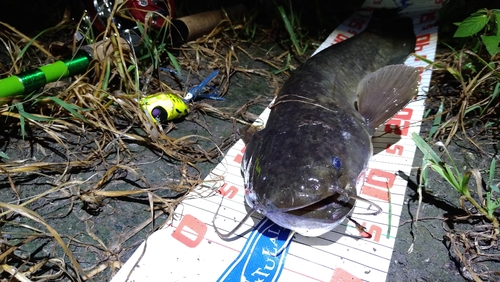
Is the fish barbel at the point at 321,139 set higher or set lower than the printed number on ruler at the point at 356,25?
higher

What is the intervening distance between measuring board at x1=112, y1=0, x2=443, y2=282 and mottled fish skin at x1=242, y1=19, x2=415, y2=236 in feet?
0.49

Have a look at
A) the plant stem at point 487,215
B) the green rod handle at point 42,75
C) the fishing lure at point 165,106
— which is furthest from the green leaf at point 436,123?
the green rod handle at point 42,75

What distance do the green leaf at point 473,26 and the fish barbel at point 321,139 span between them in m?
0.33

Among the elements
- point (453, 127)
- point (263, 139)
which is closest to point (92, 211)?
point (263, 139)

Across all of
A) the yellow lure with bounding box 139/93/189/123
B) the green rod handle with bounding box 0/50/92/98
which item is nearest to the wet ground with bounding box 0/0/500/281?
the yellow lure with bounding box 139/93/189/123

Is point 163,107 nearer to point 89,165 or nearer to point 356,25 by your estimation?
point 89,165

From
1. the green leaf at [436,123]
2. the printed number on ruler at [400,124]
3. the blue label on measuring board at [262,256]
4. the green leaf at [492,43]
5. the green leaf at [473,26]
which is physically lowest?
the printed number on ruler at [400,124]

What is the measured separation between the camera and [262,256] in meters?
1.68

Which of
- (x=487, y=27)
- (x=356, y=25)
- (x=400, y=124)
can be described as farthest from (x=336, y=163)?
(x=356, y=25)

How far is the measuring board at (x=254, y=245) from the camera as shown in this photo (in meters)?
1.59

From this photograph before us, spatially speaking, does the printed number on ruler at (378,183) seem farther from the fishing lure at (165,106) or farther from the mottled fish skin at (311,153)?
the fishing lure at (165,106)

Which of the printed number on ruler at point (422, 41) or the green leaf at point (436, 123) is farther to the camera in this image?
the printed number on ruler at point (422, 41)

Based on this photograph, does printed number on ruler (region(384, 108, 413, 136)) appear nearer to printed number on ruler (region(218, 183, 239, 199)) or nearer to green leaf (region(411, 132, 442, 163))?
green leaf (region(411, 132, 442, 163))

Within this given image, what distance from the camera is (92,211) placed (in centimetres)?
183
